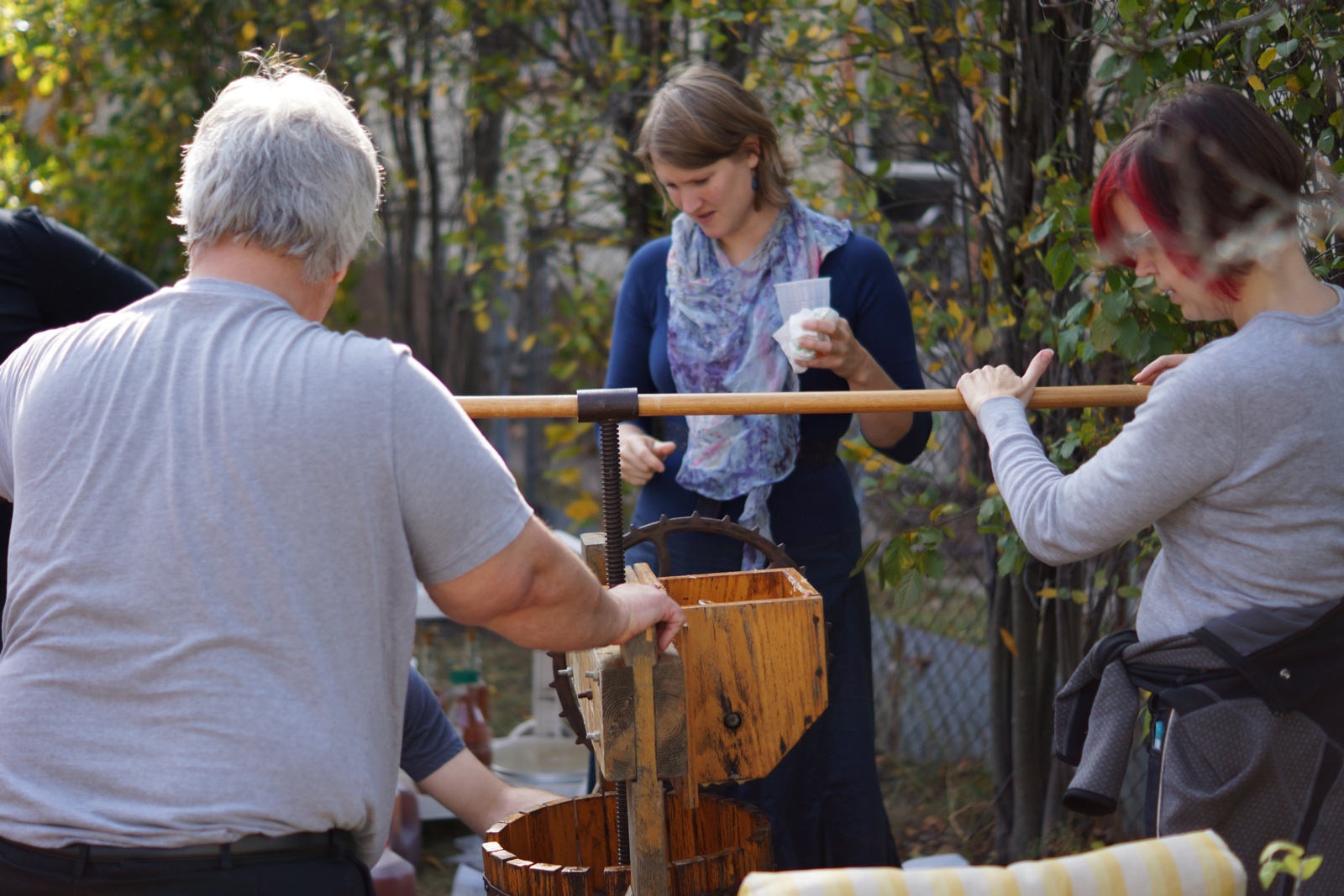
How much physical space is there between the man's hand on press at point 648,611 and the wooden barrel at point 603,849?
33 cm

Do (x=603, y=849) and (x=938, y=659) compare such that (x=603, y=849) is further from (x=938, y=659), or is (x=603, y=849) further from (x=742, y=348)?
(x=938, y=659)

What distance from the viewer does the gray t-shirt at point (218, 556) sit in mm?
1294

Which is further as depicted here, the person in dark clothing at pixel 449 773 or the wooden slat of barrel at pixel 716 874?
the person in dark clothing at pixel 449 773

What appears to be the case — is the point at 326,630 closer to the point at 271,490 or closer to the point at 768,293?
the point at 271,490

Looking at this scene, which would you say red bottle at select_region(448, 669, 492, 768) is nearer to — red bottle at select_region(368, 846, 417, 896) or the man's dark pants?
red bottle at select_region(368, 846, 417, 896)

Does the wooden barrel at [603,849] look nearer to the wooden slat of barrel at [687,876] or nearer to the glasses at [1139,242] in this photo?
the wooden slat of barrel at [687,876]

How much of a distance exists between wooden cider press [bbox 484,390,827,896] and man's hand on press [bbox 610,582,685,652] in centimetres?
2

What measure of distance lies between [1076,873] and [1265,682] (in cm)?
42

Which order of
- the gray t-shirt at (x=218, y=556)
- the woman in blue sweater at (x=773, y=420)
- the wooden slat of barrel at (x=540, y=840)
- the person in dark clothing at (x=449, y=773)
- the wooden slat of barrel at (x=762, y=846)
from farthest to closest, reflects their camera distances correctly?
the woman in blue sweater at (x=773, y=420), the person in dark clothing at (x=449, y=773), the wooden slat of barrel at (x=540, y=840), the wooden slat of barrel at (x=762, y=846), the gray t-shirt at (x=218, y=556)

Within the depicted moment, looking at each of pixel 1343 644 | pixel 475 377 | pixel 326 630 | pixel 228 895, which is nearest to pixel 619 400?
pixel 326 630

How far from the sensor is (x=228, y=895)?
131 centimetres

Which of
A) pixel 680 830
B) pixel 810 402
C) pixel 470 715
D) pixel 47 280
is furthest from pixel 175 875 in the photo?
pixel 470 715

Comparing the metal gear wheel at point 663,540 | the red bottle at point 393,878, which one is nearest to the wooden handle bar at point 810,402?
the metal gear wheel at point 663,540

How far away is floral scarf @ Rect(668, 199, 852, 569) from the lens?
7.56 ft
